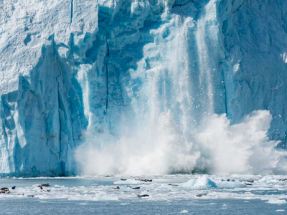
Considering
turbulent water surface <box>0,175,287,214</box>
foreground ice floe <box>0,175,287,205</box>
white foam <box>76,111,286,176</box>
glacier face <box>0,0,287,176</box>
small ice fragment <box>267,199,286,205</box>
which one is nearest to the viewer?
turbulent water surface <box>0,175,287,214</box>

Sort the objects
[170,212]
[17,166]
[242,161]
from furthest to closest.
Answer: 1. [242,161]
2. [17,166]
3. [170,212]

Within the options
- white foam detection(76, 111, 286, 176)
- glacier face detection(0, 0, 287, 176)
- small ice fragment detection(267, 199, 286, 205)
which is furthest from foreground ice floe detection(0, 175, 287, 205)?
glacier face detection(0, 0, 287, 176)

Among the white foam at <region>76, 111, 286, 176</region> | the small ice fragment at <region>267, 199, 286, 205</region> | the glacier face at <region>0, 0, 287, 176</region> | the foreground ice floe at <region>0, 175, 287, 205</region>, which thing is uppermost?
the glacier face at <region>0, 0, 287, 176</region>

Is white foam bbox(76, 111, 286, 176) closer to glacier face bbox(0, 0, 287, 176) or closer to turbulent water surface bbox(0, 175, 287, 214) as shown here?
glacier face bbox(0, 0, 287, 176)

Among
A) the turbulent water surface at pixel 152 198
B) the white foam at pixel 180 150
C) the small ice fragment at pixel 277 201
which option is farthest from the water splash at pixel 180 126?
the small ice fragment at pixel 277 201

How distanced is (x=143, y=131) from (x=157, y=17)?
5.03 m

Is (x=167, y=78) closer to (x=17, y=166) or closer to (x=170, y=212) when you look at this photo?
(x=17, y=166)

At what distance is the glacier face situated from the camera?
24312 millimetres

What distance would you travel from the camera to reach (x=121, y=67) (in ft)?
85.0

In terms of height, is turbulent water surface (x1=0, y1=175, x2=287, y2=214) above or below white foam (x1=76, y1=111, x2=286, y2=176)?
below

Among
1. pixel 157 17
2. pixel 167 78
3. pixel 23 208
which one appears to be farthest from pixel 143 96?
pixel 23 208

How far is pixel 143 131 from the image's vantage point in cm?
2567

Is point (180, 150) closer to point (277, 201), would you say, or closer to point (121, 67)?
point (121, 67)

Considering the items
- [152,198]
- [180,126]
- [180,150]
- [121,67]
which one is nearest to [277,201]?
[152,198]
